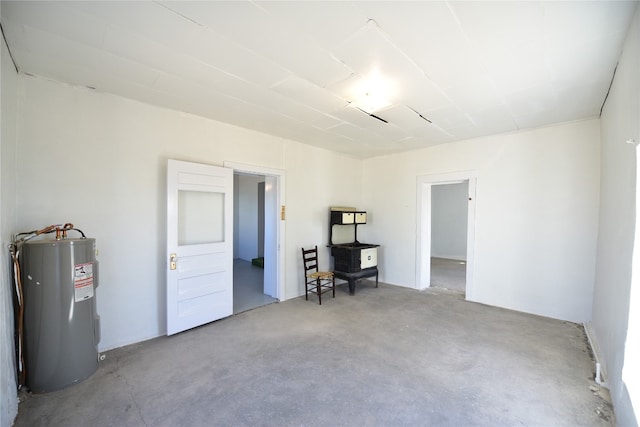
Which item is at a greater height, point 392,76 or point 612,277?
point 392,76

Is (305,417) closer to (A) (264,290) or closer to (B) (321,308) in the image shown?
(B) (321,308)

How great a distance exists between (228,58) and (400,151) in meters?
3.83

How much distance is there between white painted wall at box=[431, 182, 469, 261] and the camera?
27.0 ft

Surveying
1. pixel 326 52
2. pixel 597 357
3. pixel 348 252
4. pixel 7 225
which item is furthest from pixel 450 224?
pixel 7 225

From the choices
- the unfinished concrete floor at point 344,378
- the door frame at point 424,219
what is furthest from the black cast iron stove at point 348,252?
the unfinished concrete floor at point 344,378

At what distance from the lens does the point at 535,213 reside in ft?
12.6

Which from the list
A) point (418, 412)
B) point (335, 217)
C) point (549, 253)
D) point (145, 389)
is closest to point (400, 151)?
point (335, 217)

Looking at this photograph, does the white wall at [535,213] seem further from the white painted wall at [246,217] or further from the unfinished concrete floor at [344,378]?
the white painted wall at [246,217]

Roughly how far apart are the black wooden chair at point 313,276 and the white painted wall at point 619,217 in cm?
318

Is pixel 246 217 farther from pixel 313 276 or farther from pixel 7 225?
pixel 7 225

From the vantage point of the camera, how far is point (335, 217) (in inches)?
198

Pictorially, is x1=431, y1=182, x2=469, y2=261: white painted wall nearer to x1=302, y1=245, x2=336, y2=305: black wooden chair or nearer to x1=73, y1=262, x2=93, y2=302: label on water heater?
x1=302, y1=245, x2=336, y2=305: black wooden chair

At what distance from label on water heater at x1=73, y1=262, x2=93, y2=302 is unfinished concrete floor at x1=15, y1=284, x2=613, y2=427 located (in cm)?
72

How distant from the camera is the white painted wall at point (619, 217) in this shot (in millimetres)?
1705
